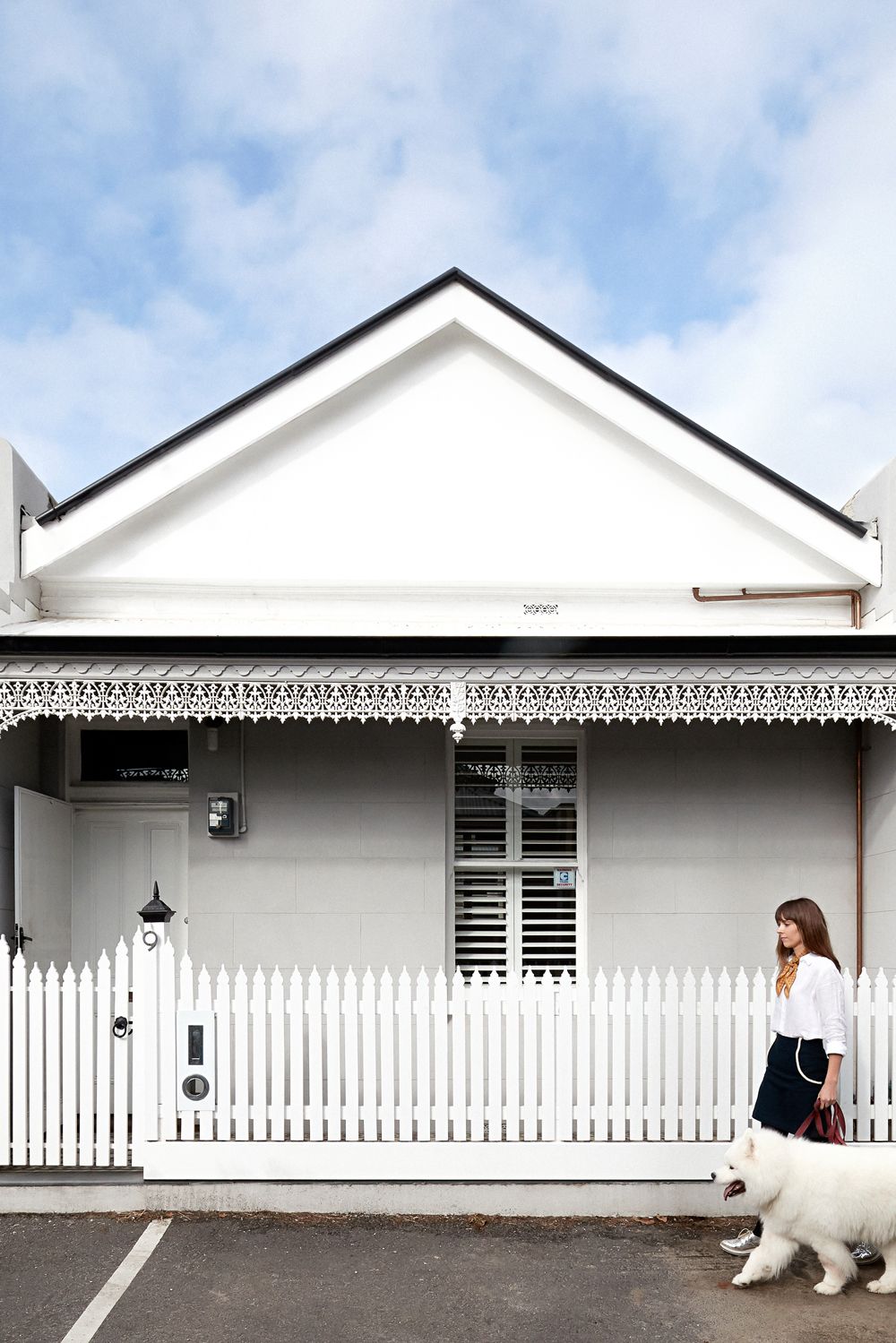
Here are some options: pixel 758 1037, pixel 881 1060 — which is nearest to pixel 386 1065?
pixel 758 1037

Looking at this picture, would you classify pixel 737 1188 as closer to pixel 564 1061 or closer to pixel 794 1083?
pixel 794 1083

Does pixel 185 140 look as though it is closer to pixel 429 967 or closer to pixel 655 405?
pixel 655 405

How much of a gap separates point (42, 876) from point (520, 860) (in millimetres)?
3494

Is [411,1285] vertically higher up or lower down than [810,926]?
lower down

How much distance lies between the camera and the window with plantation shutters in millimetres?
8383

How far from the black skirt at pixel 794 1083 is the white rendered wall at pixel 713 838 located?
251 cm

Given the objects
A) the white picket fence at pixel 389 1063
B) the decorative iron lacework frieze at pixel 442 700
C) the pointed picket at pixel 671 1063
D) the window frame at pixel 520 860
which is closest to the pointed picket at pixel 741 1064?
the white picket fence at pixel 389 1063

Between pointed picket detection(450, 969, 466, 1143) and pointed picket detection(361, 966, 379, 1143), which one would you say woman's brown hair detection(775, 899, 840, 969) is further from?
pointed picket detection(361, 966, 379, 1143)

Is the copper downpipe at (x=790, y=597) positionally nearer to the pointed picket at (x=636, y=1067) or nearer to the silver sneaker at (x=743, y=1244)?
the pointed picket at (x=636, y=1067)

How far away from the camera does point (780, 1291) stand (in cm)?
518

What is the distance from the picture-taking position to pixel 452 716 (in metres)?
6.90

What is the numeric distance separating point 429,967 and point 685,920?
1893mm

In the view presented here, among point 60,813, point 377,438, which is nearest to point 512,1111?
point 60,813

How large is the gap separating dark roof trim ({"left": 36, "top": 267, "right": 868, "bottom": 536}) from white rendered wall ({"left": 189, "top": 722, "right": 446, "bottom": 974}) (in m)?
2.03
